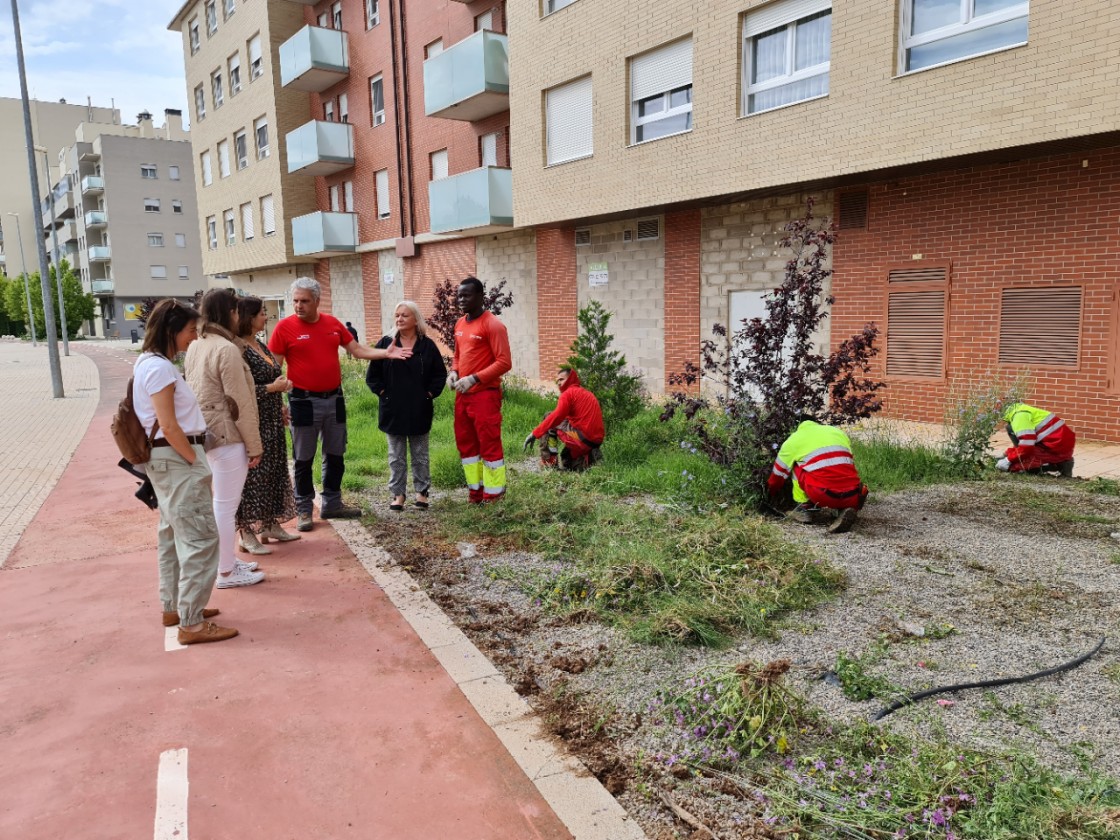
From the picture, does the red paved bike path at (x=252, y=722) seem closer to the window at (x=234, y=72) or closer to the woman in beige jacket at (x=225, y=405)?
the woman in beige jacket at (x=225, y=405)

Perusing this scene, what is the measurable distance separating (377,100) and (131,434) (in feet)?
76.7

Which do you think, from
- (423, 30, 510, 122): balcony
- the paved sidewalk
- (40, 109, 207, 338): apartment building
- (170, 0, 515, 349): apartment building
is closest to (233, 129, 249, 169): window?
(170, 0, 515, 349): apartment building

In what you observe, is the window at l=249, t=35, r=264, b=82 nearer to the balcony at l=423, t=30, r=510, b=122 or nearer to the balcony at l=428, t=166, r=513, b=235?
the balcony at l=423, t=30, r=510, b=122

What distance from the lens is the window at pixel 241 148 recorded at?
106 feet

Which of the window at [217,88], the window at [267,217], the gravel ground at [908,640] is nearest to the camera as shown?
the gravel ground at [908,640]

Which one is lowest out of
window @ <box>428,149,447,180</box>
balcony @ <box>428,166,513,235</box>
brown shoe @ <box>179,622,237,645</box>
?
brown shoe @ <box>179,622,237,645</box>

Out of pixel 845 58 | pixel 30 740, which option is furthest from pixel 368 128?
pixel 30 740

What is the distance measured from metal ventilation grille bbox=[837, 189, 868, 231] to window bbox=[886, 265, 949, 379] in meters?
0.93

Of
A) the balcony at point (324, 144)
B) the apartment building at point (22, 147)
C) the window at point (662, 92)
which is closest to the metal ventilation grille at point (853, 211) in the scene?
the window at point (662, 92)

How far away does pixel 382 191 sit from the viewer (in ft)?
82.9

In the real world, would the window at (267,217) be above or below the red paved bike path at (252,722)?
above

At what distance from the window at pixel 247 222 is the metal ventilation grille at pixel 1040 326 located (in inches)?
1122

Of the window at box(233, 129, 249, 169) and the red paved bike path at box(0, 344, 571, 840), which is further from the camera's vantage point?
the window at box(233, 129, 249, 169)

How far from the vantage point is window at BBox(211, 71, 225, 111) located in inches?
1331
